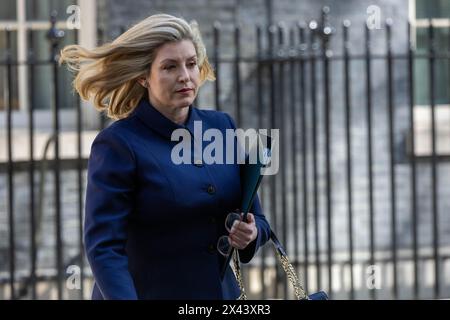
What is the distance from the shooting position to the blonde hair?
349 cm

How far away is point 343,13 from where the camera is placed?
9.45 metres

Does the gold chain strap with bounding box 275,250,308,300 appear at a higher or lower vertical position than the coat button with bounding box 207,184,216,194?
lower

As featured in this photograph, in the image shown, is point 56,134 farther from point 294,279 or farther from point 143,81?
point 294,279

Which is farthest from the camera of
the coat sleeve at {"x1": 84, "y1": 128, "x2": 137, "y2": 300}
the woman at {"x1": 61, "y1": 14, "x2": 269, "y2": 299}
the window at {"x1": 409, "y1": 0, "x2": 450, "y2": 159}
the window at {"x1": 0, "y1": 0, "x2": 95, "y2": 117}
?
the window at {"x1": 409, "y1": 0, "x2": 450, "y2": 159}

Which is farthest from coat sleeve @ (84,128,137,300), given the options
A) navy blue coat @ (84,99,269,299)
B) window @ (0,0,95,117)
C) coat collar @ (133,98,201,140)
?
window @ (0,0,95,117)

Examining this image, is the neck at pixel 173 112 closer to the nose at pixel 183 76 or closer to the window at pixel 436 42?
the nose at pixel 183 76

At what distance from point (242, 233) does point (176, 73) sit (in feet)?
1.68

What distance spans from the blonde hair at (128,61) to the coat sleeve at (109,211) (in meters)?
0.23

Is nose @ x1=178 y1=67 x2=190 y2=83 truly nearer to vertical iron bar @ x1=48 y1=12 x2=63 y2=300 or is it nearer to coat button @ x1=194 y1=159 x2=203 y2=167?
coat button @ x1=194 y1=159 x2=203 y2=167

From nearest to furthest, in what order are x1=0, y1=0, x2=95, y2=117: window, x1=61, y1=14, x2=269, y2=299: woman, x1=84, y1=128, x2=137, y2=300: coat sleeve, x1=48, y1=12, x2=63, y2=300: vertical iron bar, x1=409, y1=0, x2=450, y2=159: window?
x1=84, y1=128, x2=137, y2=300: coat sleeve
x1=61, y1=14, x2=269, y2=299: woman
x1=48, y1=12, x2=63, y2=300: vertical iron bar
x1=0, y1=0, x2=95, y2=117: window
x1=409, y1=0, x2=450, y2=159: window

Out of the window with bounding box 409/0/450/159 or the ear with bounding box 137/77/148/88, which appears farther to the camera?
the window with bounding box 409/0/450/159

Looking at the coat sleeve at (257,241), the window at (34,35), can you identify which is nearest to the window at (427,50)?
the window at (34,35)

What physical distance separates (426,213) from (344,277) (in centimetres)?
92

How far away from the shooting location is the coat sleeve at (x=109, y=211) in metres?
3.30
